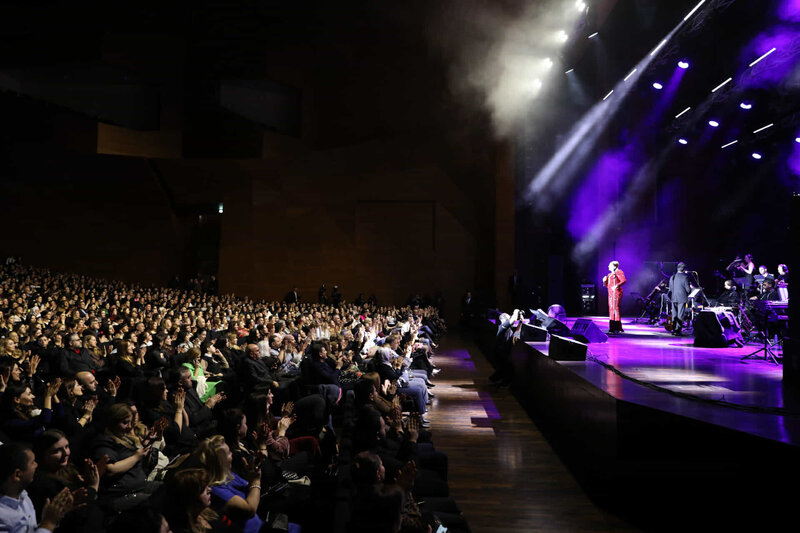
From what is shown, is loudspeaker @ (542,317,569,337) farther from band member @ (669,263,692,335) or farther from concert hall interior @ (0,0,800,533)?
band member @ (669,263,692,335)

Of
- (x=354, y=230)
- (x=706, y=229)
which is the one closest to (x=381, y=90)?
(x=354, y=230)

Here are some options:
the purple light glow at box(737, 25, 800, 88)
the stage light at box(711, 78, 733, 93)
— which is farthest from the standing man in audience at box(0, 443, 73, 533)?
the stage light at box(711, 78, 733, 93)

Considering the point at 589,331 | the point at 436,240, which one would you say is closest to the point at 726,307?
the point at 589,331

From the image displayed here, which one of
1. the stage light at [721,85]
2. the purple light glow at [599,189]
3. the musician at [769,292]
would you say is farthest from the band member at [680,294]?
the purple light glow at [599,189]

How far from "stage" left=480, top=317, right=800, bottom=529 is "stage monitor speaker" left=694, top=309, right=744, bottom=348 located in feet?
5.62

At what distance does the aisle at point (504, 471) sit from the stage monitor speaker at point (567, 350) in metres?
0.90

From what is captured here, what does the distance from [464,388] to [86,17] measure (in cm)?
1641

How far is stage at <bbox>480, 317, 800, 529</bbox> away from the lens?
3.53 metres

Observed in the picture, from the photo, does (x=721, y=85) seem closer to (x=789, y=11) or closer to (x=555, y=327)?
(x=789, y=11)

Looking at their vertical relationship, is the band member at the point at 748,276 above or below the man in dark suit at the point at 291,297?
above

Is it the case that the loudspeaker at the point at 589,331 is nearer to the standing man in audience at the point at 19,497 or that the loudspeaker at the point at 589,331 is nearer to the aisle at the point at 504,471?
the aisle at the point at 504,471

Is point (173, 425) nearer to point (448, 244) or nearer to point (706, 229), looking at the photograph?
point (706, 229)

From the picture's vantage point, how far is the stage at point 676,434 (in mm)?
3527

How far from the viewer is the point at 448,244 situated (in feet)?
71.3
